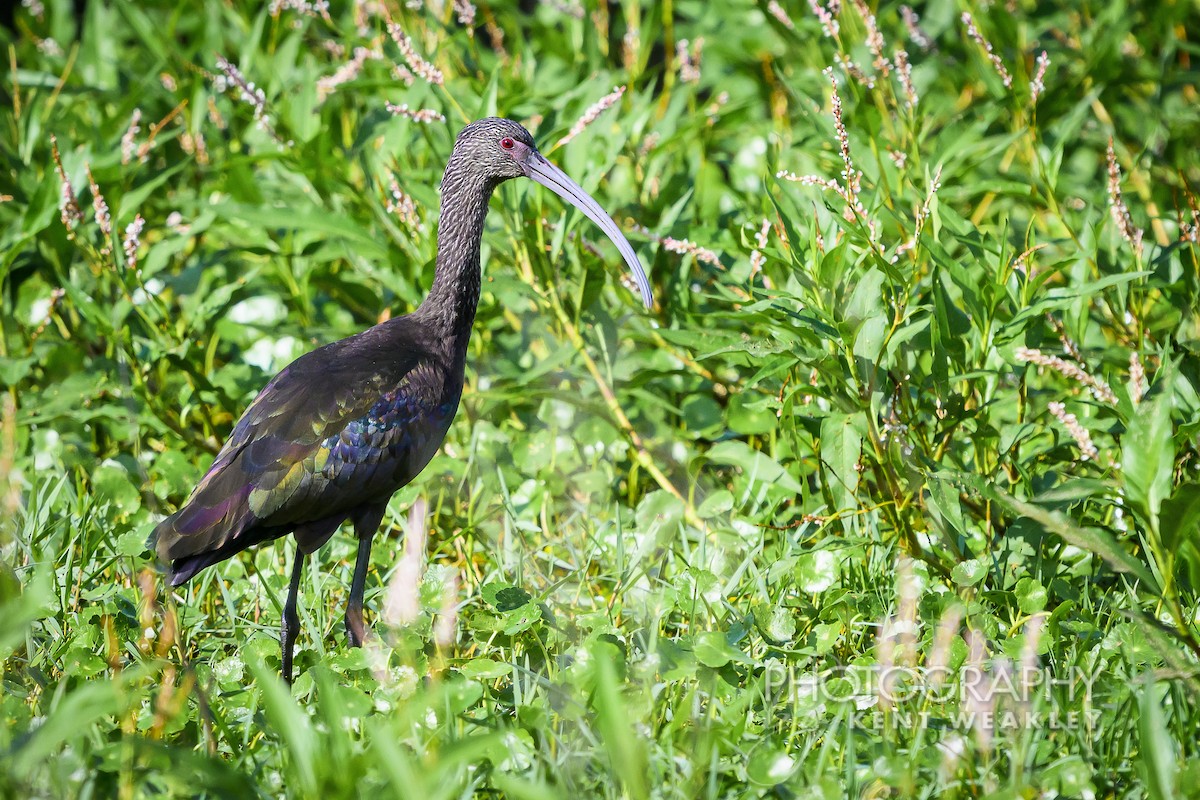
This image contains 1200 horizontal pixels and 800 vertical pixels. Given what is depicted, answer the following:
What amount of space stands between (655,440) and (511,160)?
123 cm

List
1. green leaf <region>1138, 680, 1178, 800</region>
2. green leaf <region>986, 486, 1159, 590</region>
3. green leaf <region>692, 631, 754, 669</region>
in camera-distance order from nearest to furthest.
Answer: green leaf <region>1138, 680, 1178, 800</region>
green leaf <region>986, 486, 1159, 590</region>
green leaf <region>692, 631, 754, 669</region>

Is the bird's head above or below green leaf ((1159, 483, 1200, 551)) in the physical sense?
above

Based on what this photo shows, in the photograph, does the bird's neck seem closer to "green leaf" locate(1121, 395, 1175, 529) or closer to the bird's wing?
the bird's wing

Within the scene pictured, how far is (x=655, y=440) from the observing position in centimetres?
459

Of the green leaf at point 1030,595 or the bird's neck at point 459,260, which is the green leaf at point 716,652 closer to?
the green leaf at point 1030,595

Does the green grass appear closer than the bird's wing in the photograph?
Yes

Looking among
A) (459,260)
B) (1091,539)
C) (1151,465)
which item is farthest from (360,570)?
(1151,465)

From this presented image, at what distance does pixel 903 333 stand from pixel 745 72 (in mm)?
3449

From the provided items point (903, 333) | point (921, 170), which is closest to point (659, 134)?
point (921, 170)

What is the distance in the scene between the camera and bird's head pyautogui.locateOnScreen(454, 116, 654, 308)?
13.2 ft

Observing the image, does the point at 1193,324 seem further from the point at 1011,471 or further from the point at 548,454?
the point at 548,454

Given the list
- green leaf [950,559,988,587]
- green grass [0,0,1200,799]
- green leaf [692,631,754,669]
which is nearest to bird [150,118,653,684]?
green grass [0,0,1200,799]

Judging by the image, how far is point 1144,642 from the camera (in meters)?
3.09

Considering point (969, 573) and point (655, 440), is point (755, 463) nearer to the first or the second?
point (655, 440)
